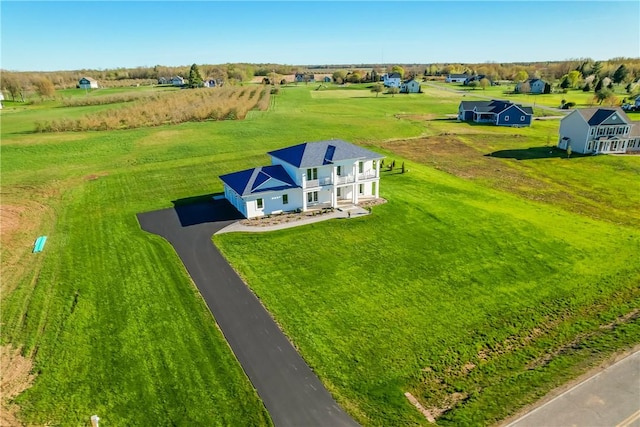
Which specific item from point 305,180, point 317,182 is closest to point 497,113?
point 317,182

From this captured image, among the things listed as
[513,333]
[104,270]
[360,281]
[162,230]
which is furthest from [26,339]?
[513,333]

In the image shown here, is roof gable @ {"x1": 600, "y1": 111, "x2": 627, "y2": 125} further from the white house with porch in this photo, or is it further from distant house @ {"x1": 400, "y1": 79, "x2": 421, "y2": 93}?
distant house @ {"x1": 400, "y1": 79, "x2": 421, "y2": 93}

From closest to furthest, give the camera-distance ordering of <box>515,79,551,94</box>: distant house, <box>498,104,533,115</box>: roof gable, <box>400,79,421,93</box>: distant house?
<box>498,104,533,115</box>: roof gable → <box>515,79,551,94</box>: distant house → <box>400,79,421,93</box>: distant house

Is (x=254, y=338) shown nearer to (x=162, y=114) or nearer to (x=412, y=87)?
(x=162, y=114)

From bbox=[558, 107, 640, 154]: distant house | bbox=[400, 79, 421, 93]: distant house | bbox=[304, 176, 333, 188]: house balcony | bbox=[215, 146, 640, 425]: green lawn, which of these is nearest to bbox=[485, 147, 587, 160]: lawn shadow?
bbox=[558, 107, 640, 154]: distant house

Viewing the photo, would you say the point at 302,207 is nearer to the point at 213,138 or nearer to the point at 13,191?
the point at 13,191
